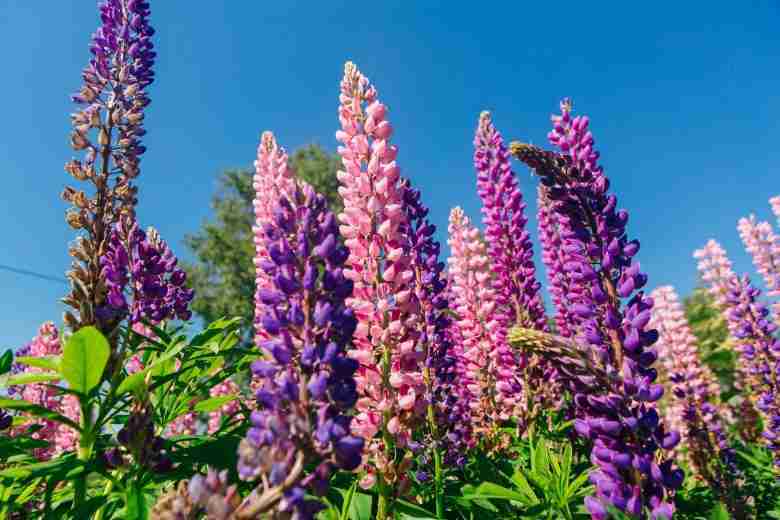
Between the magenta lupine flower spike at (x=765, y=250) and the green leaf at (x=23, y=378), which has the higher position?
the magenta lupine flower spike at (x=765, y=250)

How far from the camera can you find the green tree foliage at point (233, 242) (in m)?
27.4

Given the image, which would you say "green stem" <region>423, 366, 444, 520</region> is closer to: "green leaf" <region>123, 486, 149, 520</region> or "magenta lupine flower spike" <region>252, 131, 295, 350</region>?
"green leaf" <region>123, 486, 149, 520</region>

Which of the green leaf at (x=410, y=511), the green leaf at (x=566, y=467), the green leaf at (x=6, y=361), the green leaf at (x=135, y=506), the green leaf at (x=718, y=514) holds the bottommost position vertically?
the green leaf at (x=718, y=514)

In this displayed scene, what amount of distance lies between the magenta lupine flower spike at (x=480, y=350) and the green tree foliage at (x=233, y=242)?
22.2 metres

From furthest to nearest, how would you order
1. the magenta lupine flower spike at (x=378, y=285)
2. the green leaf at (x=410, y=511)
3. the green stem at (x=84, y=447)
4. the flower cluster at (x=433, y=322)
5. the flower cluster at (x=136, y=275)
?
the flower cluster at (x=433, y=322) < the flower cluster at (x=136, y=275) < the magenta lupine flower spike at (x=378, y=285) < the green leaf at (x=410, y=511) < the green stem at (x=84, y=447)

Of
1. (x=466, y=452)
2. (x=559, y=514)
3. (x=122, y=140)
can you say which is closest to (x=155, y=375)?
(x=122, y=140)

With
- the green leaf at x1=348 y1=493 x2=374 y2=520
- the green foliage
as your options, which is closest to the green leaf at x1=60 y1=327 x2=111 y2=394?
the green foliage

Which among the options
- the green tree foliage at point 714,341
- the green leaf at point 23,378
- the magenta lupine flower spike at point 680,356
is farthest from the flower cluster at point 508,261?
the green tree foliage at point 714,341

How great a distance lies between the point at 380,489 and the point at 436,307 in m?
1.82

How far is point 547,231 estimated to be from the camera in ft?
16.5

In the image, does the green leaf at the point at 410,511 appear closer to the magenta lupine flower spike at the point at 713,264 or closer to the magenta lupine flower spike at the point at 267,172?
the magenta lupine flower spike at the point at 267,172

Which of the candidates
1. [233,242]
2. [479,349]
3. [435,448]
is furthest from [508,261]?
[233,242]

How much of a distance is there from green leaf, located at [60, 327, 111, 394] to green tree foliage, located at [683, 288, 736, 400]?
1086 cm

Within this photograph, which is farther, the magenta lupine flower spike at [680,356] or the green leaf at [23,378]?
the magenta lupine flower spike at [680,356]
